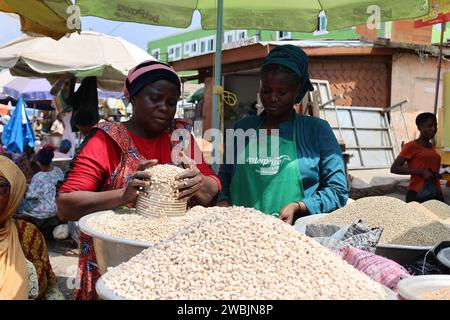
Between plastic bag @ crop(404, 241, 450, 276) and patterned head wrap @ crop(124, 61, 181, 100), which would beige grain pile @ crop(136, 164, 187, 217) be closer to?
patterned head wrap @ crop(124, 61, 181, 100)

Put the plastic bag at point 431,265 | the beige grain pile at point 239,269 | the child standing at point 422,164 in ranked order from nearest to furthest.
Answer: the beige grain pile at point 239,269 → the plastic bag at point 431,265 → the child standing at point 422,164

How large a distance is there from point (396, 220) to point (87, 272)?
42.4 inches

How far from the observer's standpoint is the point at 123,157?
1.74 metres

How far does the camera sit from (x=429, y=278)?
1056mm

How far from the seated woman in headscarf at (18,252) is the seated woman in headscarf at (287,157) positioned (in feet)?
2.68

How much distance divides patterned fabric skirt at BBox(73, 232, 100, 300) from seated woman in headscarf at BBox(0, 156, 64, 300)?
0.58 ft

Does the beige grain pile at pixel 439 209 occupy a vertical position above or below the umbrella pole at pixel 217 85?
below

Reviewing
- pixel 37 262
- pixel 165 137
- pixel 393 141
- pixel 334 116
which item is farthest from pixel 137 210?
pixel 393 141

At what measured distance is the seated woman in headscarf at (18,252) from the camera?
5.59ft

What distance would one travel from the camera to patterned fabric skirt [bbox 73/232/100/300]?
5.18 ft

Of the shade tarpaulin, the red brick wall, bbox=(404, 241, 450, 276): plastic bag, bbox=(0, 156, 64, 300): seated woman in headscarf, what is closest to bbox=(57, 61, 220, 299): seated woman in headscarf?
bbox=(0, 156, 64, 300): seated woman in headscarf

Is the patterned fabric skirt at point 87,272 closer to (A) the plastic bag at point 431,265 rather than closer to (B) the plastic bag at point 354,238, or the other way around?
(B) the plastic bag at point 354,238

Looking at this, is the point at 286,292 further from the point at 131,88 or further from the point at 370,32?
the point at 370,32

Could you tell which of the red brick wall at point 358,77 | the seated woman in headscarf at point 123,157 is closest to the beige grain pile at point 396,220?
the seated woman in headscarf at point 123,157
